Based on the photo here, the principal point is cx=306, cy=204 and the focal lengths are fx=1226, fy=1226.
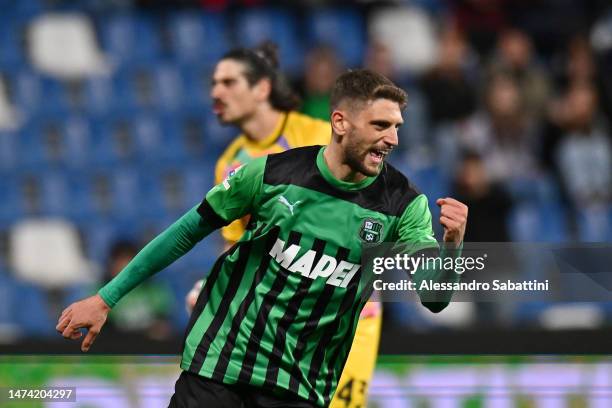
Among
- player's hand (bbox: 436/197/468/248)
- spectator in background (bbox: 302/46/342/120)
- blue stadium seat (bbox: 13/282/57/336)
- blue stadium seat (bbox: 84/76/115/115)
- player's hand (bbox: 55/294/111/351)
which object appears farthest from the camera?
blue stadium seat (bbox: 84/76/115/115)

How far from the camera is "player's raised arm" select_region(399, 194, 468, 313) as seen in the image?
13.2 ft

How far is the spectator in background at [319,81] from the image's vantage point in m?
9.55

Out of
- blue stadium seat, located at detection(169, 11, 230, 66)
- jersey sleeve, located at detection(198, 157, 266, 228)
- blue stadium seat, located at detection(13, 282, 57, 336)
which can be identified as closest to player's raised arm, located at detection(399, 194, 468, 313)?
jersey sleeve, located at detection(198, 157, 266, 228)

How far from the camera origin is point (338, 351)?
14.6ft

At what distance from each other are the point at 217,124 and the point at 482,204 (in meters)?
2.90

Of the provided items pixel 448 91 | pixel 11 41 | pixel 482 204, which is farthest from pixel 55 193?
pixel 482 204

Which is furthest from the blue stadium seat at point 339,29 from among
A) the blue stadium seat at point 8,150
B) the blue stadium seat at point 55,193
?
the blue stadium seat at point 8,150

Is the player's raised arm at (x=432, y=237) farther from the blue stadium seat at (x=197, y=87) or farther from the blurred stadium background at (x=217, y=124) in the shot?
the blue stadium seat at (x=197, y=87)

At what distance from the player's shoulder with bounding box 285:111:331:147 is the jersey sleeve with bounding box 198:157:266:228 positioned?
135cm

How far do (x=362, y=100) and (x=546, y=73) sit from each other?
7.09 m

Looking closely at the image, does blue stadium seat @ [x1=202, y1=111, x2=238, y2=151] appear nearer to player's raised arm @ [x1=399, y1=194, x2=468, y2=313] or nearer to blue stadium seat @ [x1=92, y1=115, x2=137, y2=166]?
blue stadium seat @ [x1=92, y1=115, x2=137, y2=166]

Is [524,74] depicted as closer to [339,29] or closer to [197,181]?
[339,29]

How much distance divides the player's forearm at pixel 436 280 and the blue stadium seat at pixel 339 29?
23.7ft

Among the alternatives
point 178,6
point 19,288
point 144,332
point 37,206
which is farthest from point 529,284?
point 178,6
